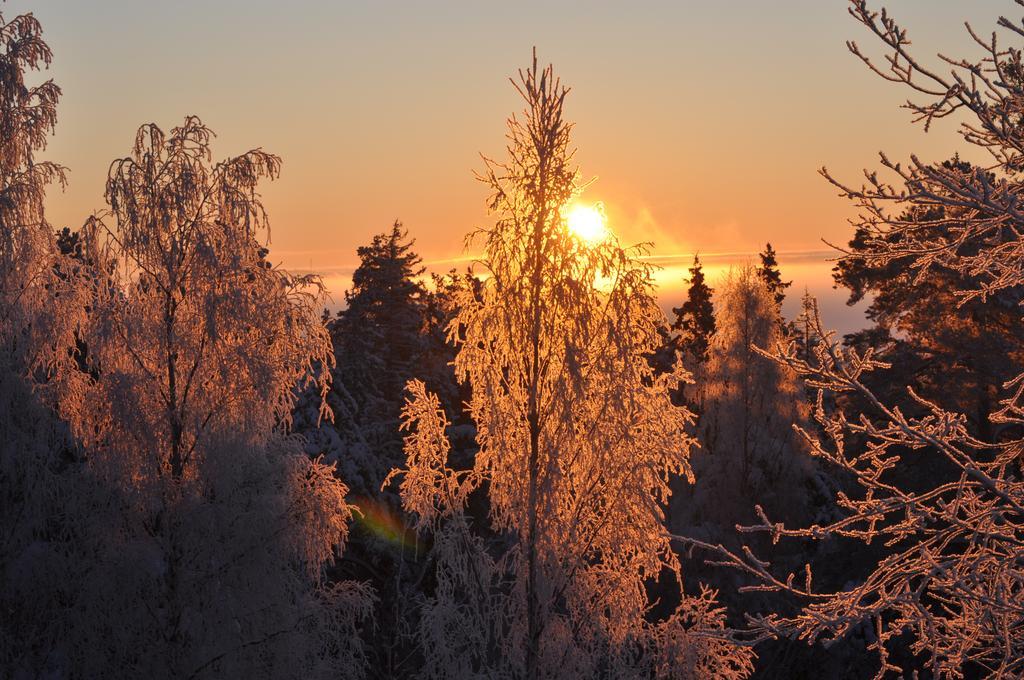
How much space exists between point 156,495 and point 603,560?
18.0ft

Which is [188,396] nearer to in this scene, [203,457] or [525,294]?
[203,457]

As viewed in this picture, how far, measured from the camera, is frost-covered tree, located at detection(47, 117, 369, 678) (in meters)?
11.4

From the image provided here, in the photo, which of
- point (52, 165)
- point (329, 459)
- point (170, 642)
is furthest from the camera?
point (329, 459)

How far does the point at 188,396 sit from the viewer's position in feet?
38.3

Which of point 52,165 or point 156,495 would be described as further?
point 52,165

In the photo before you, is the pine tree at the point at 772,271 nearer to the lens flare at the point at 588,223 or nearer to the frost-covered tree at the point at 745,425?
the frost-covered tree at the point at 745,425

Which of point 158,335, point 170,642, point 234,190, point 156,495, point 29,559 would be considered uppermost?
point 234,190

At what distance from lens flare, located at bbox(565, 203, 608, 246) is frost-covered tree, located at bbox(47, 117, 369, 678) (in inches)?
161

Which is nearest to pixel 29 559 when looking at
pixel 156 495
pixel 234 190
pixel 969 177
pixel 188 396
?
pixel 156 495

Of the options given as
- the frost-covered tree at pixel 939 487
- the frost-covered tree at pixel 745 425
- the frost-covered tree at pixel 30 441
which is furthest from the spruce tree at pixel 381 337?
the frost-covered tree at pixel 939 487

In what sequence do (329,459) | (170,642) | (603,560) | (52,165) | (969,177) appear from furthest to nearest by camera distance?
(329,459)
(52,165)
(170,642)
(603,560)
(969,177)

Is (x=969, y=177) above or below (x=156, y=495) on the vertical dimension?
above

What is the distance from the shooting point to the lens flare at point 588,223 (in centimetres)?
1011

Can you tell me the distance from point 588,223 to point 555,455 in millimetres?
2564
